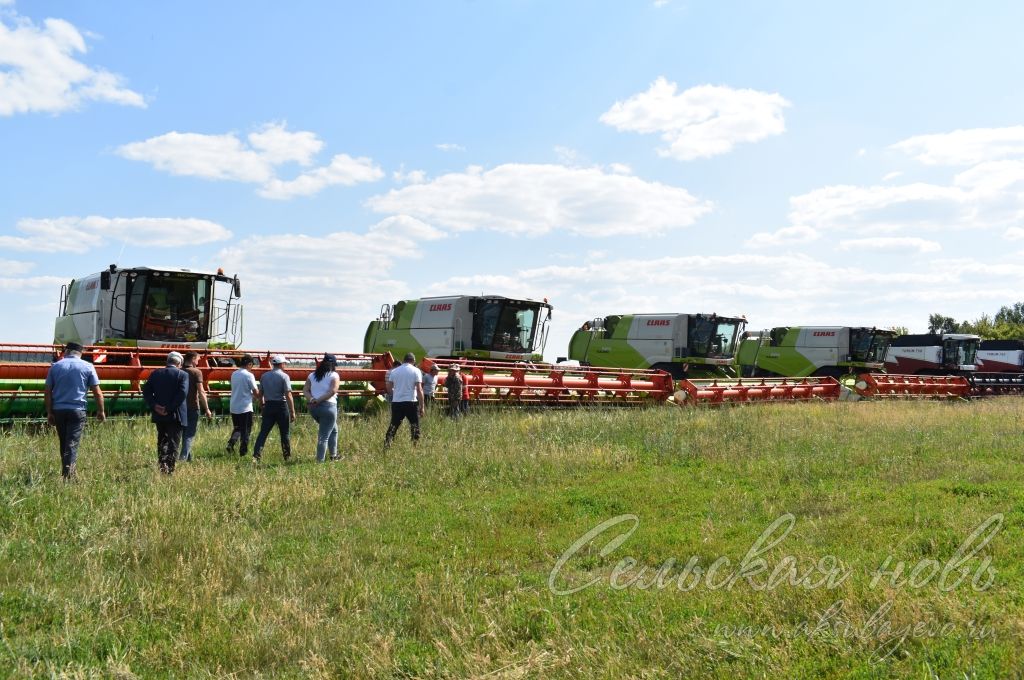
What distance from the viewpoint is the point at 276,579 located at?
583 centimetres

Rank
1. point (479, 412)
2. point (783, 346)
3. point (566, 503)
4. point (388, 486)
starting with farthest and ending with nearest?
point (783, 346), point (479, 412), point (388, 486), point (566, 503)

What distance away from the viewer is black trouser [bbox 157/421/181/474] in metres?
9.45

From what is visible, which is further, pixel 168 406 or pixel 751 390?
pixel 751 390

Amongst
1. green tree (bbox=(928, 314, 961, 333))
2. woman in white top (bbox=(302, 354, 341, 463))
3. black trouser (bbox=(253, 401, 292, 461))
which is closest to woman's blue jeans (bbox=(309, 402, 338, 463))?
woman in white top (bbox=(302, 354, 341, 463))

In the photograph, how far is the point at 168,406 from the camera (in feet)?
31.2

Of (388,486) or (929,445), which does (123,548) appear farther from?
(929,445)

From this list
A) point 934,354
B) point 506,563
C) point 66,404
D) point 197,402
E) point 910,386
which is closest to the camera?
point 506,563

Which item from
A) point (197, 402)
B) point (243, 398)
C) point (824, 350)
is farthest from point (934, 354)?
point (197, 402)

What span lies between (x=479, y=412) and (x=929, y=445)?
799cm

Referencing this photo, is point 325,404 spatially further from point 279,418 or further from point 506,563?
point 506,563

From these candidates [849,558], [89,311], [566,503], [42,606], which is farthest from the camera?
[89,311]

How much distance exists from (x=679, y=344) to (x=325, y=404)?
17.1 m

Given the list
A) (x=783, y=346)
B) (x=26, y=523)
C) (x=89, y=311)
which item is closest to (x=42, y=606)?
(x=26, y=523)

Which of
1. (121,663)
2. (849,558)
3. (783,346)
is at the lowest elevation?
(121,663)
